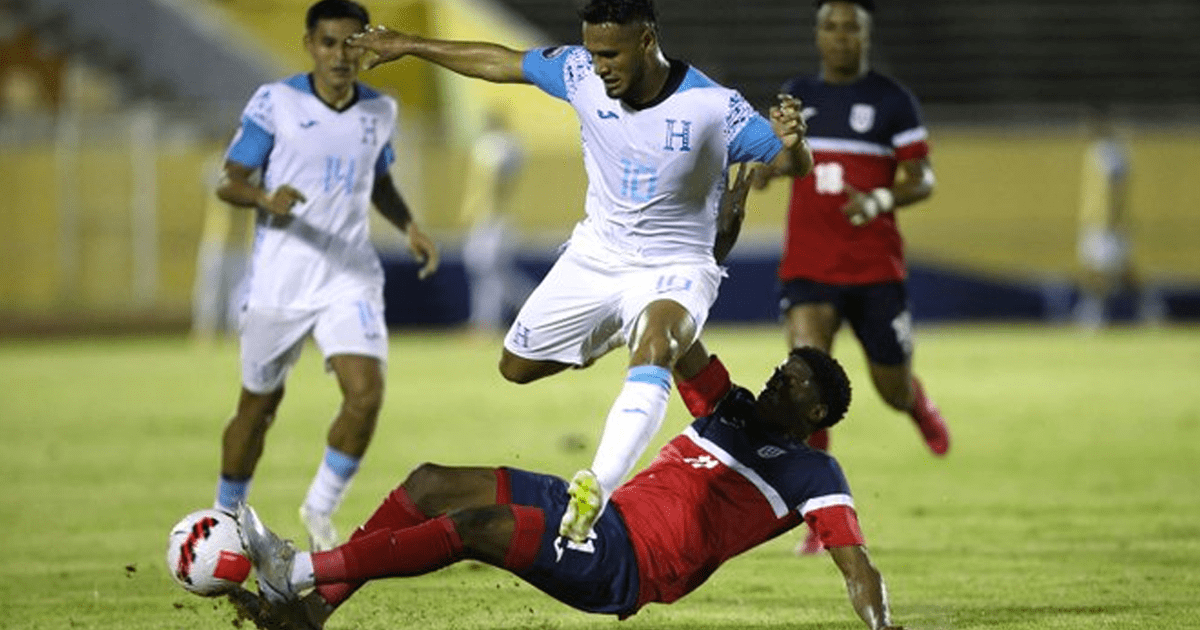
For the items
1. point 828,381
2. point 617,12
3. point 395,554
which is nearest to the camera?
point 395,554

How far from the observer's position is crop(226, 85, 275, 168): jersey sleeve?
10547 millimetres

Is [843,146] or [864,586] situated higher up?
[843,146]

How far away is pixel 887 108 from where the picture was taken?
11500mm

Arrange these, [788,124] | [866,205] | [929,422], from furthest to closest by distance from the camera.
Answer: [929,422] < [866,205] < [788,124]

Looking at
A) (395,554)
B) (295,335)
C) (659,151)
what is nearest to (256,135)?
(295,335)

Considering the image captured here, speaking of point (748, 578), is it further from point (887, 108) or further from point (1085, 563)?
point (887, 108)

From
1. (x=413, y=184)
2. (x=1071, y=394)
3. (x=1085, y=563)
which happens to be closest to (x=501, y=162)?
(x=413, y=184)

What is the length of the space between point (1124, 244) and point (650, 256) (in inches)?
832

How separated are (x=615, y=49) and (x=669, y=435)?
25.6 feet

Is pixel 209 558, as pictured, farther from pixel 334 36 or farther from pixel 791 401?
pixel 334 36

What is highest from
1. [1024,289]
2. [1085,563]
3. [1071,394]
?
[1085,563]

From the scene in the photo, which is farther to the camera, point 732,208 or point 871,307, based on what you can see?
point 871,307

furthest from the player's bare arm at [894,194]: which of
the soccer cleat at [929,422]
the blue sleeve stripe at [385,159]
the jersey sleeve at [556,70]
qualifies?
the jersey sleeve at [556,70]

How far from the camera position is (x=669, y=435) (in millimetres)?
15898
